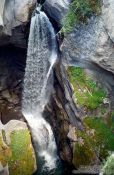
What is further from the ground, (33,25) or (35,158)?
(33,25)

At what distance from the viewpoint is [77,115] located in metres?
17.5

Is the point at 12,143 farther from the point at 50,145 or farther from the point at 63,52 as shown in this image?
the point at 63,52

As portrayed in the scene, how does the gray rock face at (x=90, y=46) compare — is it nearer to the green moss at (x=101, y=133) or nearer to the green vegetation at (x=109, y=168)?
the green moss at (x=101, y=133)

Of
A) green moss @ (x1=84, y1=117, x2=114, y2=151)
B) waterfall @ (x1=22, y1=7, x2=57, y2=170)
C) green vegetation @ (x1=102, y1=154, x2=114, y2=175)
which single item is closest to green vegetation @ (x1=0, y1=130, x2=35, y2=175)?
waterfall @ (x1=22, y1=7, x2=57, y2=170)

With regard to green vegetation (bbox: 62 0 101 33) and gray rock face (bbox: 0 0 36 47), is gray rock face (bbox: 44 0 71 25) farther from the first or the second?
gray rock face (bbox: 0 0 36 47)

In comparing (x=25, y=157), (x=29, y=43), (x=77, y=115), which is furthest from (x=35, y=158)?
A: (x=29, y=43)

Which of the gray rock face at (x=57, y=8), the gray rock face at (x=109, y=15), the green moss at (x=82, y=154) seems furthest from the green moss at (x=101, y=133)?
the gray rock face at (x=57, y=8)

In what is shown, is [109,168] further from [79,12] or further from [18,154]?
[79,12]

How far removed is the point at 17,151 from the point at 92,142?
139 inches

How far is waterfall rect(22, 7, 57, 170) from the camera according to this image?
1995cm

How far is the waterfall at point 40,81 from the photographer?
1995 cm

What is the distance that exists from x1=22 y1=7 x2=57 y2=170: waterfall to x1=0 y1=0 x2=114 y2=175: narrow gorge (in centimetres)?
5

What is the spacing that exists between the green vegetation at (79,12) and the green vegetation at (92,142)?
4.58 m

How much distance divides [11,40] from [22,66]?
2.48m
